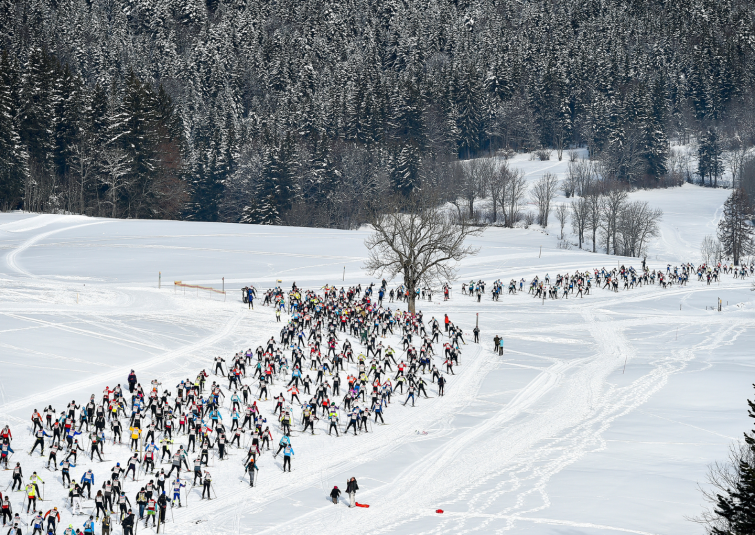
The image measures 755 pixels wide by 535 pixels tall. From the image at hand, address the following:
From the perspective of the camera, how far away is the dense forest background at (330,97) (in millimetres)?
75000

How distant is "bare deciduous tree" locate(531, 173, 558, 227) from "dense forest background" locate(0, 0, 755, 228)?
10.9 metres

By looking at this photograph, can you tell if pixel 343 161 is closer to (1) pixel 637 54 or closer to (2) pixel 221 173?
(2) pixel 221 173

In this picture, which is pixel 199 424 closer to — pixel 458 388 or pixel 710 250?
pixel 458 388

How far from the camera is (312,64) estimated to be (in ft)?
443

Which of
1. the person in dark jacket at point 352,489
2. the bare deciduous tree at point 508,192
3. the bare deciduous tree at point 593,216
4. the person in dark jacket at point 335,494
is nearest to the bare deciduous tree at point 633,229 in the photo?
the bare deciduous tree at point 593,216

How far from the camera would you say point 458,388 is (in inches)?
1110

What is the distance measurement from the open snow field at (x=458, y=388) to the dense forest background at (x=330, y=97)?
2101 centimetres

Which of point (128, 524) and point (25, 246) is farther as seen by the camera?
point (25, 246)

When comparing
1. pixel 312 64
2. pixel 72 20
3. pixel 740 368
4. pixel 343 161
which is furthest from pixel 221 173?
pixel 72 20

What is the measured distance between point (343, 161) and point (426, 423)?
73.2 m

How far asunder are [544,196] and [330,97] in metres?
42.2

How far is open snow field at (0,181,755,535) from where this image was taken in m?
17.4

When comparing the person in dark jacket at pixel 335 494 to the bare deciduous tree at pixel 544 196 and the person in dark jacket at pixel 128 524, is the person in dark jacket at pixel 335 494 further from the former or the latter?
the bare deciduous tree at pixel 544 196

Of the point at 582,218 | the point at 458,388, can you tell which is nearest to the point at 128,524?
the point at 458,388
